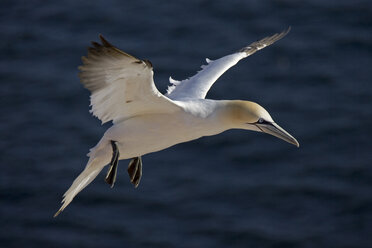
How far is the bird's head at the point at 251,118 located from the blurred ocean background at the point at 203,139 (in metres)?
3.73

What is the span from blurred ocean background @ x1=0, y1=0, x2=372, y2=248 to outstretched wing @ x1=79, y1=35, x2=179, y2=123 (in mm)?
4008

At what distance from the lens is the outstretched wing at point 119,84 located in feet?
27.7

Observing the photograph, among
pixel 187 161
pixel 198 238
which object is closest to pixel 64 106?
pixel 187 161

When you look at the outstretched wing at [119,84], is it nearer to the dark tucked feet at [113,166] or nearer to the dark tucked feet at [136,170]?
the dark tucked feet at [113,166]

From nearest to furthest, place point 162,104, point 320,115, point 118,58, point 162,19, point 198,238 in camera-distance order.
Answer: point 118,58 → point 162,104 → point 198,238 → point 320,115 → point 162,19

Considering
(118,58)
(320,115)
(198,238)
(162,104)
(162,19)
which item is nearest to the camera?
(118,58)

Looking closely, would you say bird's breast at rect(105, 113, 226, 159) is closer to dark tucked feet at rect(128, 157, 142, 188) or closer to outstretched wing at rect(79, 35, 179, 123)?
outstretched wing at rect(79, 35, 179, 123)

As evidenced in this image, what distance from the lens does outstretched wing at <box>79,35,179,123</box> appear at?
843cm

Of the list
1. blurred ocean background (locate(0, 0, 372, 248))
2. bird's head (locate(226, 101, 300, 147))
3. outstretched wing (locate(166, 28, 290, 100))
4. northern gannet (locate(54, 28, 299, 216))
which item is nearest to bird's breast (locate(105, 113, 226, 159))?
northern gannet (locate(54, 28, 299, 216))

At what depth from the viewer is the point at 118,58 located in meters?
8.42

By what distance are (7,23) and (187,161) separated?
15.0 ft

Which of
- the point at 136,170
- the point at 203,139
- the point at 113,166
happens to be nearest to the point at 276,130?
the point at 113,166

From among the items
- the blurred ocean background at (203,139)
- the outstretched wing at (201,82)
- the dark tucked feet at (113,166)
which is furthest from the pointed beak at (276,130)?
the blurred ocean background at (203,139)

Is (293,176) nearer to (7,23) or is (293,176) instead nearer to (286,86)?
(286,86)
